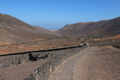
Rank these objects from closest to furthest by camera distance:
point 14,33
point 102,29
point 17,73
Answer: point 17,73 < point 14,33 < point 102,29

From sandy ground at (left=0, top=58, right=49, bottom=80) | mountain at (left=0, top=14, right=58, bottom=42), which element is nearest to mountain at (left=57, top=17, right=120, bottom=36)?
mountain at (left=0, top=14, right=58, bottom=42)

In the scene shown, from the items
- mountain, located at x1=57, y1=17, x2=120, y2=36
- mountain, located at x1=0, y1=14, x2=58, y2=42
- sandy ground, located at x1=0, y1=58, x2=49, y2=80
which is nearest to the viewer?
sandy ground, located at x1=0, y1=58, x2=49, y2=80

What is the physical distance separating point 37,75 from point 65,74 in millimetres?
2705

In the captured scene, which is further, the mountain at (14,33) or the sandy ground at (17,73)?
the mountain at (14,33)

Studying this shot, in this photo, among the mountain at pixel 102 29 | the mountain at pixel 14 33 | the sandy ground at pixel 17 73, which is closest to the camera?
the sandy ground at pixel 17 73

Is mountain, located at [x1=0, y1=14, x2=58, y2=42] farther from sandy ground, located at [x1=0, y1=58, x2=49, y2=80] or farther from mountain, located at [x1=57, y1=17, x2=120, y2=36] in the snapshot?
sandy ground, located at [x1=0, y1=58, x2=49, y2=80]

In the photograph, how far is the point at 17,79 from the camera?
8.89 m

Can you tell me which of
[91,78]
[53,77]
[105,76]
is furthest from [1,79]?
[105,76]

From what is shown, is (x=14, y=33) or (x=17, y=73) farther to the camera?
(x=14, y=33)

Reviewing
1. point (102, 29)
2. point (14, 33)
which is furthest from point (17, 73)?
point (102, 29)

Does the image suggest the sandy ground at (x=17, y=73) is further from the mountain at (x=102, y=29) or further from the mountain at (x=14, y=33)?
the mountain at (x=102, y=29)

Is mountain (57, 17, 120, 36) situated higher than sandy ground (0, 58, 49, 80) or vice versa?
mountain (57, 17, 120, 36)

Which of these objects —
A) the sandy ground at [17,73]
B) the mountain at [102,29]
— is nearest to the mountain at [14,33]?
the mountain at [102,29]

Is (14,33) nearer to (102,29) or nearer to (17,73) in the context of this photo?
(102,29)
